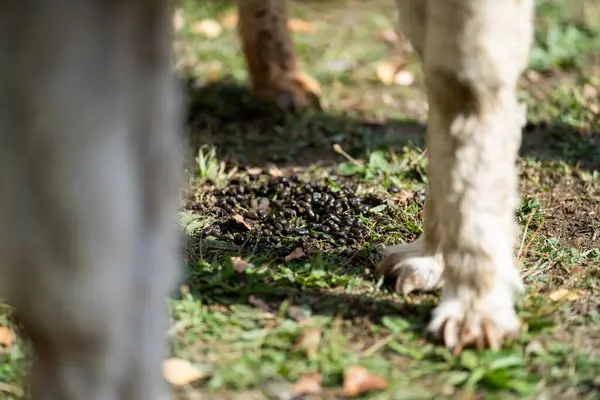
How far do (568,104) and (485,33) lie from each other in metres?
2.52

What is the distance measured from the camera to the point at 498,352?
2.55 meters

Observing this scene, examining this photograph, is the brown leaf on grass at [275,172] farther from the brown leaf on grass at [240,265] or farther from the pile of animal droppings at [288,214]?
the brown leaf on grass at [240,265]

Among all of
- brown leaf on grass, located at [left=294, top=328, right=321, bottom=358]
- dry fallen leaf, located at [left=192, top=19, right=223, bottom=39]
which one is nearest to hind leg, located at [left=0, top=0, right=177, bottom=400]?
brown leaf on grass, located at [left=294, top=328, right=321, bottom=358]

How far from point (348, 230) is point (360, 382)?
41.8 inches

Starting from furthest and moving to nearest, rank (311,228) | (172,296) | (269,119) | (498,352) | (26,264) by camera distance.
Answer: (269,119) < (311,228) < (172,296) < (498,352) < (26,264)

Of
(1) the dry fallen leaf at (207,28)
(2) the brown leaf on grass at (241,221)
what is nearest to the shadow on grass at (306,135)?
(2) the brown leaf on grass at (241,221)

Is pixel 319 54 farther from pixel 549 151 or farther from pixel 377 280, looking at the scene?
pixel 377 280

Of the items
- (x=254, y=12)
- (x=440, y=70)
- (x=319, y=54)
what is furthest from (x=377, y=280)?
(x=319, y=54)

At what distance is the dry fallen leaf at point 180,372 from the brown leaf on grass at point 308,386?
10.1 inches

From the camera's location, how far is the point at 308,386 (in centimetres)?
242

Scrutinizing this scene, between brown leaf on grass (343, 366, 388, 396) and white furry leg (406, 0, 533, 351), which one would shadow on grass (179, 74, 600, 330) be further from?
brown leaf on grass (343, 366, 388, 396)

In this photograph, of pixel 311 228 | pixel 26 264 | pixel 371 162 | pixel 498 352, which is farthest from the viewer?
pixel 371 162

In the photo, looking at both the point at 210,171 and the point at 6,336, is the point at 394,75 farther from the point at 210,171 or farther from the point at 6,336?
the point at 6,336

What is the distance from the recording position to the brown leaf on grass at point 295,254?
319cm
